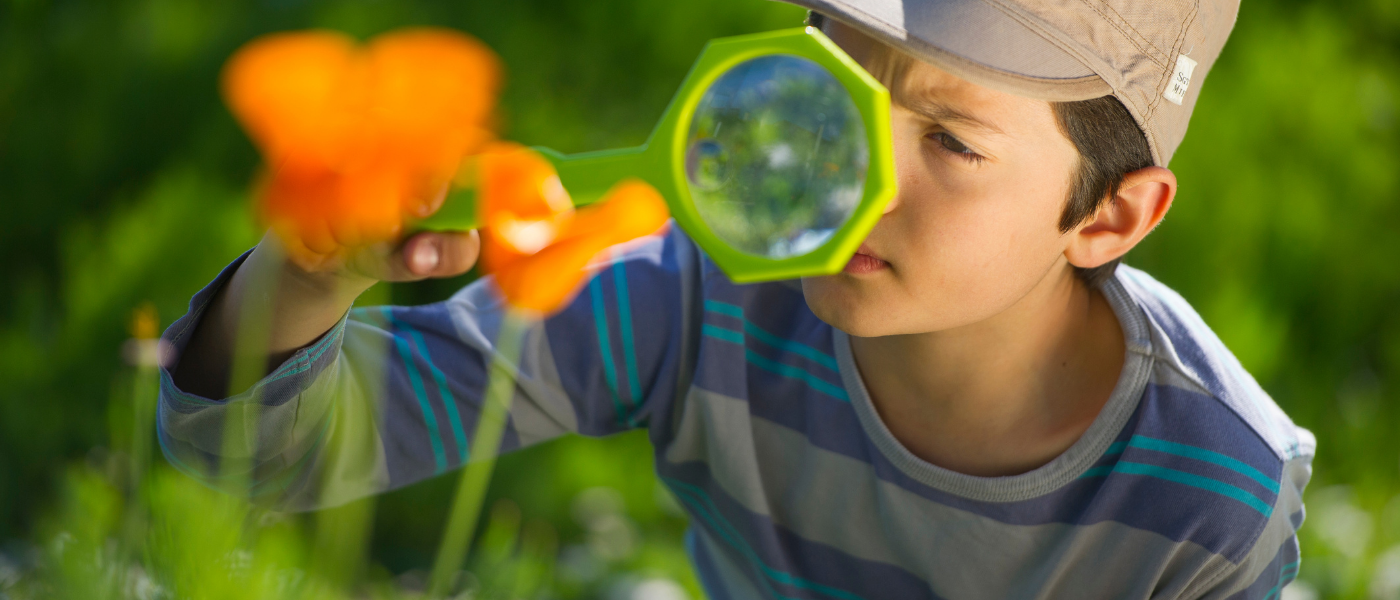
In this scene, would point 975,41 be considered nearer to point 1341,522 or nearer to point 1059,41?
point 1059,41

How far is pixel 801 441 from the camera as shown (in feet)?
4.00

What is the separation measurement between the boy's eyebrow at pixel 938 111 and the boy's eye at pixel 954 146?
0.02 meters

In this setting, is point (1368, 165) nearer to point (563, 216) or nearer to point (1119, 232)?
point (1119, 232)

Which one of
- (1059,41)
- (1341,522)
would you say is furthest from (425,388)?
(1341,522)

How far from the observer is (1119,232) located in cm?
109

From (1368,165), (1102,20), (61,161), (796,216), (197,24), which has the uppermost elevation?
(1102,20)

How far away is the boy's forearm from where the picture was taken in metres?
0.82

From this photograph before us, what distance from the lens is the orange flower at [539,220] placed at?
70 centimetres

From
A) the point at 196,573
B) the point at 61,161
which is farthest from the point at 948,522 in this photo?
the point at 61,161

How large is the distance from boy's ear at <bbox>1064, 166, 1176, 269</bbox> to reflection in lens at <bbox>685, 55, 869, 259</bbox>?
0.44 m

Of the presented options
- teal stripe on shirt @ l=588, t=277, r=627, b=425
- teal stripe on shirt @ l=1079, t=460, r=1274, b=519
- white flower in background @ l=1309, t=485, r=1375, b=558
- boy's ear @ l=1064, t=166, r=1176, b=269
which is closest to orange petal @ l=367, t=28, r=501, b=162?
teal stripe on shirt @ l=588, t=277, r=627, b=425

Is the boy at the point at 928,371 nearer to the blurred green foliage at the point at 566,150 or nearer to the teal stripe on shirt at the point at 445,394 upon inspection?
the teal stripe on shirt at the point at 445,394

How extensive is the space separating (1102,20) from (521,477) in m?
1.49

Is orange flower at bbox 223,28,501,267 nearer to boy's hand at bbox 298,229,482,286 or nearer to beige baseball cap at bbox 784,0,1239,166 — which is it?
boy's hand at bbox 298,229,482,286
